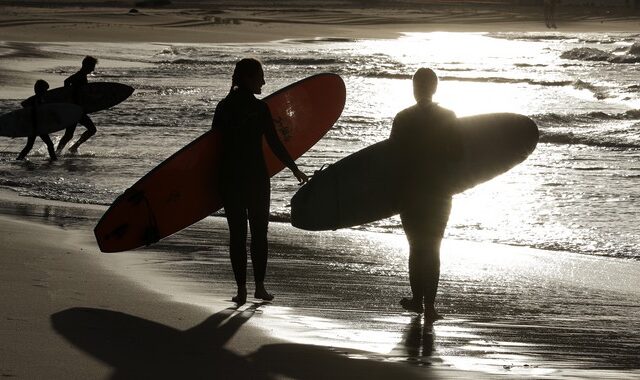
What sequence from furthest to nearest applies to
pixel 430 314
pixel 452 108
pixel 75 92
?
pixel 452 108 → pixel 75 92 → pixel 430 314

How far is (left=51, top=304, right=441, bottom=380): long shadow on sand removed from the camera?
5.28 meters

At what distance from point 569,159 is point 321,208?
8044 mm

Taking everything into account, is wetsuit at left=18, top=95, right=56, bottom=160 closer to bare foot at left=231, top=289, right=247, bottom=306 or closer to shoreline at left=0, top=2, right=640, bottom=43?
bare foot at left=231, top=289, right=247, bottom=306

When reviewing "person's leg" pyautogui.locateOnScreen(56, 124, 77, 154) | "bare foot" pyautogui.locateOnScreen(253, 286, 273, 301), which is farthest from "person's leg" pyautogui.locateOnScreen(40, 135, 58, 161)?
"bare foot" pyautogui.locateOnScreen(253, 286, 273, 301)

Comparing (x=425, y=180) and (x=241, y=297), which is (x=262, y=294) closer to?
(x=241, y=297)

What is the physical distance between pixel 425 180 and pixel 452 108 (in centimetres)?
1684

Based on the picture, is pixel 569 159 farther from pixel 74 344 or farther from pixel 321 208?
pixel 74 344

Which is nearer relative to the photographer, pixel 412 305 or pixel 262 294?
pixel 412 305

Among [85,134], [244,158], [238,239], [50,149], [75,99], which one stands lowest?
[50,149]

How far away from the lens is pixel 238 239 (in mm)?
6906

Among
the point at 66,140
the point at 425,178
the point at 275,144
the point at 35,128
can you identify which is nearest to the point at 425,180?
the point at 425,178

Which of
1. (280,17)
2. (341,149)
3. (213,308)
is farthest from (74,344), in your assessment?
(280,17)

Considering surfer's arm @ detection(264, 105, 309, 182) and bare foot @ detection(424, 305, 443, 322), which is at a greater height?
surfer's arm @ detection(264, 105, 309, 182)

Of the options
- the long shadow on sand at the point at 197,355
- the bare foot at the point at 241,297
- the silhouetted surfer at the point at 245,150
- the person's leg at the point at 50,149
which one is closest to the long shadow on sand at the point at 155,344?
the long shadow on sand at the point at 197,355
